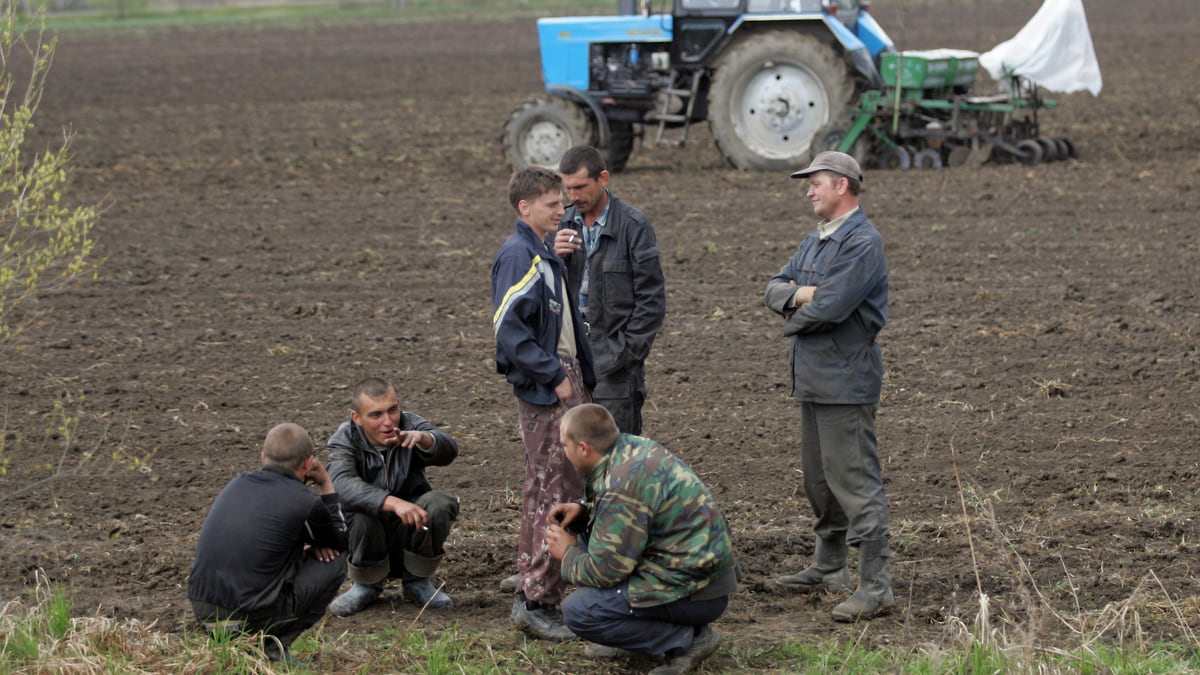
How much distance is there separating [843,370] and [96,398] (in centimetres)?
512

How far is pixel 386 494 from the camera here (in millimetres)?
5211

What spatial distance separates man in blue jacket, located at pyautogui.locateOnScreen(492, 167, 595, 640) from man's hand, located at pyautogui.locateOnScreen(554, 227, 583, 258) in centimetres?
9

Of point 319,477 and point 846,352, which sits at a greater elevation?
point 846,352

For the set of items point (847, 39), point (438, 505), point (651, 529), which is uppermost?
point (847, 39)

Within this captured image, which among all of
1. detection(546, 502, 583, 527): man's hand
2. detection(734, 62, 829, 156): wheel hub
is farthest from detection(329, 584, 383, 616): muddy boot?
detection(734, 62, 829, 156): wheel hub

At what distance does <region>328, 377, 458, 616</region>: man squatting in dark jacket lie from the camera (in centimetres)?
525

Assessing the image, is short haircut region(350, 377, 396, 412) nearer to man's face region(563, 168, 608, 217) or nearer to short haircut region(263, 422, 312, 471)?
short haircut region(263, 422, 312, 471)

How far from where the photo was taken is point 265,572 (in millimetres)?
4629

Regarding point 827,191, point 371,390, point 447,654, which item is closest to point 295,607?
point 447,654

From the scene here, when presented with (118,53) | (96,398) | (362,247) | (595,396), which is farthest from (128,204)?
(118,53)

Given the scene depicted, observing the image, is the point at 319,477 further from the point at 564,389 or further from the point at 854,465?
the point at 854,465

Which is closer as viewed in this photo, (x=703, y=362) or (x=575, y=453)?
(x=575, y=453)

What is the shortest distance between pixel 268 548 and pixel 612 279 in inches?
73.1

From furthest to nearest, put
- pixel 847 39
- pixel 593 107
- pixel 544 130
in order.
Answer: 1. pixel 544 130
2. pixel 593 107
3. pixel 847 39
